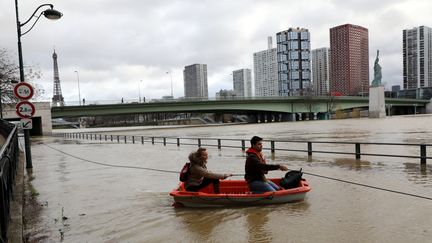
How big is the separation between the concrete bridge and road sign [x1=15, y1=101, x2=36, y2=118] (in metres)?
58.7

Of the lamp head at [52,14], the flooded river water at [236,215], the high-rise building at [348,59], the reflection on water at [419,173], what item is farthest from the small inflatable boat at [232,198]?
the high-rise building at [348,59]

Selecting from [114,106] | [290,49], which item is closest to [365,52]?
[290,49]

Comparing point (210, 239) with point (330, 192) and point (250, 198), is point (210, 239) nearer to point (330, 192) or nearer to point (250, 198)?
point (250, 198)

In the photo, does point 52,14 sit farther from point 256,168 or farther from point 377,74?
point 377,74

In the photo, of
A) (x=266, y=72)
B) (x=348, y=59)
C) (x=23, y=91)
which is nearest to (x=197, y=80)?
(x=266, y=72)

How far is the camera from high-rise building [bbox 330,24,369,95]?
168 metres

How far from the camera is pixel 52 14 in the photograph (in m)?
13.2

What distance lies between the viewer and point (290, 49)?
16162 cm

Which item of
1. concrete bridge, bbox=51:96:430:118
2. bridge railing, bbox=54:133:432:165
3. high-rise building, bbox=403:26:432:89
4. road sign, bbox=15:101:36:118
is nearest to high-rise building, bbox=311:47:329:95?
high-rise building, bbox=403:26:432:89

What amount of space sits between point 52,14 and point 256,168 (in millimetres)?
9790

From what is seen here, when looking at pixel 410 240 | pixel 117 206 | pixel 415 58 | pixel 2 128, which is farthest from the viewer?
pixel 415 58

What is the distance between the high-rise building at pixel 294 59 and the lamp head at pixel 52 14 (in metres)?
150

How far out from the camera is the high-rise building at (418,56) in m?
170

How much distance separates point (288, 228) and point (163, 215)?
263 cm
